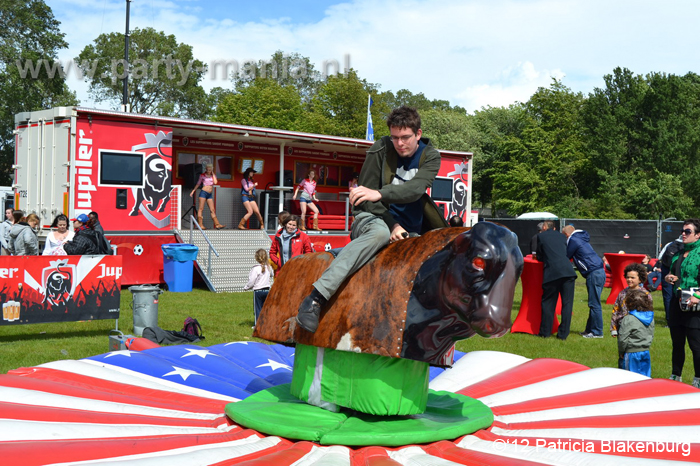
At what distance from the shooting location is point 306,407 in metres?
3.58

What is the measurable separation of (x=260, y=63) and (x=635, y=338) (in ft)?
170

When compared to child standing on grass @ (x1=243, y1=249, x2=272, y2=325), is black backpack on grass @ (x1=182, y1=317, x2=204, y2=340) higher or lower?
lower

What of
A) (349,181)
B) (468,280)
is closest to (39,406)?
(468,280)

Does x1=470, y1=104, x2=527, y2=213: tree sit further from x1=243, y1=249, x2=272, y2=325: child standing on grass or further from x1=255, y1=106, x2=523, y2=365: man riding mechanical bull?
x1=255, y1=106, x2=523, y2=365: man riding mechanical bull

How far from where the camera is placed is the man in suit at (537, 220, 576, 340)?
9.57m

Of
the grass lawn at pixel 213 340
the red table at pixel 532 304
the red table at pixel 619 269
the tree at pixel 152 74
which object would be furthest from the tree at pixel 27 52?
the red table at pixel 532 304

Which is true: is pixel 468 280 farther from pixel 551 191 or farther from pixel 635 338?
pixel 551 191

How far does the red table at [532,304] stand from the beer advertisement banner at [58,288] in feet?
19.2

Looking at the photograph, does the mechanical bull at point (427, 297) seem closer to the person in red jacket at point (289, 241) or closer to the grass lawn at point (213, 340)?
the grass lawn at point (213, 340)

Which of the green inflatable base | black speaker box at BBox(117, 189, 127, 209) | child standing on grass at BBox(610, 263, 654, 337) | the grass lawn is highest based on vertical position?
black speaker box at BBox(117, 189, 127, 209)

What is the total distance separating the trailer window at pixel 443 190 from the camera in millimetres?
18031

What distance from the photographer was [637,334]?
6.18m

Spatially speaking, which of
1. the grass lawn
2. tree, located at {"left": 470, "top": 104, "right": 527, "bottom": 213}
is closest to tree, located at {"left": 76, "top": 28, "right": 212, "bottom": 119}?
tree, located at {"left": 470, "top": 104, "right": 527, "bottom": 213}

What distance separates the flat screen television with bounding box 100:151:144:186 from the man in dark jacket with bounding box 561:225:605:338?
8517mm
